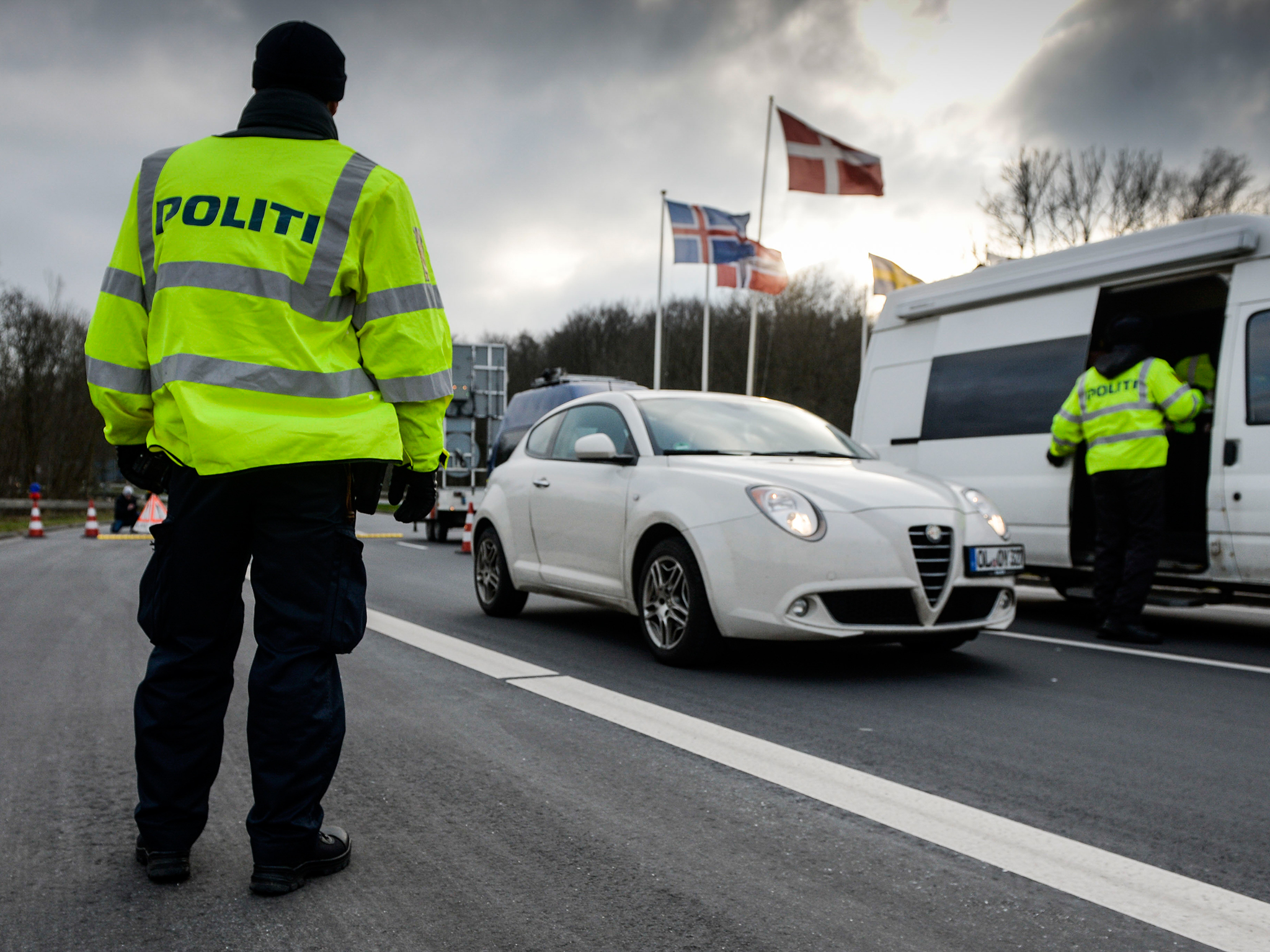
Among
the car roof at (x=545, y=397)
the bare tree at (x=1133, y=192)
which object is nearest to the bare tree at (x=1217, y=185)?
the bare tree at (x=1133, y=192)

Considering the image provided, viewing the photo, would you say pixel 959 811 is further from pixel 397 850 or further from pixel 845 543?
pixel 845 543

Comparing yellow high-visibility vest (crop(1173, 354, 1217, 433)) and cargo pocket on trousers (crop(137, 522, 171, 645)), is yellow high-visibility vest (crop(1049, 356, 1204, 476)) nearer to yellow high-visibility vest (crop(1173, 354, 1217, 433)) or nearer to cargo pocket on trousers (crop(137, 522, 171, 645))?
yellow high-visibility vest (crop(1173, 354, 1217, 433))

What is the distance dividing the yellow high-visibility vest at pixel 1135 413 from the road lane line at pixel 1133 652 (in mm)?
1120

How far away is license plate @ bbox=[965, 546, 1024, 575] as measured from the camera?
5.36m

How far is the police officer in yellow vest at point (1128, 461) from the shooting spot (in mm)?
6730

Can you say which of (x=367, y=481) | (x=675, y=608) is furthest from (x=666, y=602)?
(x=367, y=481)

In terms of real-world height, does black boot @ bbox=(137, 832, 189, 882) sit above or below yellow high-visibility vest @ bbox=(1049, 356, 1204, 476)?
below

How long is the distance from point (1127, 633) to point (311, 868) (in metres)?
5.70

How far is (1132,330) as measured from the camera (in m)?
6.90

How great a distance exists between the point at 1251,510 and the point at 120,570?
412 inches

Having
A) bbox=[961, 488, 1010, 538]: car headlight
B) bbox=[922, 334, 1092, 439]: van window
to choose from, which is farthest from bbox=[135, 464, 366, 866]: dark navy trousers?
bbox=[922, 334, 1092, 439]: van window

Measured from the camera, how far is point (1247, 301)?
669cm

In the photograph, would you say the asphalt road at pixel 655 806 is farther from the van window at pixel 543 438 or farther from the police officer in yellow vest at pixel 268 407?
the van window at pixel 543 438

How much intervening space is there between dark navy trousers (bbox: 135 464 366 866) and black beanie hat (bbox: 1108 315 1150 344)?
5.84 meters
